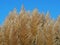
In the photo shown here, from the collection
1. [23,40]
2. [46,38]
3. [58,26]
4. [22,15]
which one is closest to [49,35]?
[46,38]

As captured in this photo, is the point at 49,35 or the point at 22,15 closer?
the point at 49,35

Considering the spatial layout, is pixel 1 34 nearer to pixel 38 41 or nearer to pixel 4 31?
pixel 4 31

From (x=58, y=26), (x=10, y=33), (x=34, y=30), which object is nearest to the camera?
(x=10, y=33)

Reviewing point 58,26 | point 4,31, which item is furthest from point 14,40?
point 58,26

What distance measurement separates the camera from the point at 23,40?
7.56 metres

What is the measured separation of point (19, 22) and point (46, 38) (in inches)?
43.2

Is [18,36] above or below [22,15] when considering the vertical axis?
below

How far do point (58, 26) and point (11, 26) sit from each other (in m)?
3.06

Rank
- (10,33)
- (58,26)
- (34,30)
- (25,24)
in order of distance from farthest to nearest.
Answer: (58,26) → (34,30) → (25,24) → (10,33)

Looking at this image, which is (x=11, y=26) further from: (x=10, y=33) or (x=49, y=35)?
(x=49, y=35)

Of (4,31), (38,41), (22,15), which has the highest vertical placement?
(22,15)

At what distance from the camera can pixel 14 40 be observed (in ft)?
23.9

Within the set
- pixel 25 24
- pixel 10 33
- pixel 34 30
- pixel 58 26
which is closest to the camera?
pixel 10 33

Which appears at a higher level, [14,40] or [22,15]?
[22,15]
